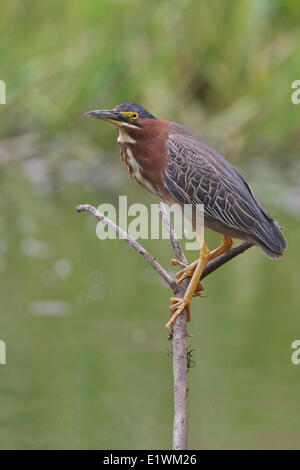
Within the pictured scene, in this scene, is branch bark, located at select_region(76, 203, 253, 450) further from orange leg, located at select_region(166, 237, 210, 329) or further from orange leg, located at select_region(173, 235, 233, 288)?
orange leg, located at select_region(173, 235, 233, 288)

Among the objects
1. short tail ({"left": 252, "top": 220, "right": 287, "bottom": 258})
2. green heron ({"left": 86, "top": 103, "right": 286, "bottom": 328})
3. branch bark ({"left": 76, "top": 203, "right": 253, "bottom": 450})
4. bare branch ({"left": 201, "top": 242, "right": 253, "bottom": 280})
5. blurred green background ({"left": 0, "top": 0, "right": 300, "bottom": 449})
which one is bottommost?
branch bark ({"left": 76, "top": 203, "right": 253, "bottom": 450})

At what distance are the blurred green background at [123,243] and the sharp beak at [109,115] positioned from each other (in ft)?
8.54

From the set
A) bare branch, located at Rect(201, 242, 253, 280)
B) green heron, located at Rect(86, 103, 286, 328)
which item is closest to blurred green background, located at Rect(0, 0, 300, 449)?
green heron, located at Rect(86, 103, 286, 328)

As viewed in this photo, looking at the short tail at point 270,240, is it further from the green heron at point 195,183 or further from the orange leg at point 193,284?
the orange leg at point 193,284

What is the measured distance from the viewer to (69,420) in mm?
6121

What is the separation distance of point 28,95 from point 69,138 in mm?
689

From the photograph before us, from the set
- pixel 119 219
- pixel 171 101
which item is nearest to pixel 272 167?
pixel 171 101

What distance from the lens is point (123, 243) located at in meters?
10.3

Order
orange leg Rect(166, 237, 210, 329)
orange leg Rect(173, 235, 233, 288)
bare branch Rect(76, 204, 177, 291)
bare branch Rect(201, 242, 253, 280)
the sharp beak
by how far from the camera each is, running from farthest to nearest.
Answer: orange leg Rect(173, 235, 233, 288)
orange leg Rect(166, 237, 210, 329)
bare branch Rect(201, 242, 253, 280)
the sharp beak
bare branch Rect(76, 204, 177, 291)

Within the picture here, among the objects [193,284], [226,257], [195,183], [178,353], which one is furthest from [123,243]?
[178,353]

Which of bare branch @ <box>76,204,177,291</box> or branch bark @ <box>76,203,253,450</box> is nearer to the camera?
branch bark @ <box>76,203,253,450</box>

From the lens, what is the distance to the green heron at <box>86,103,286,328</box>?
372 cm

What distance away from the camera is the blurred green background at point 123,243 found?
626 centimetres

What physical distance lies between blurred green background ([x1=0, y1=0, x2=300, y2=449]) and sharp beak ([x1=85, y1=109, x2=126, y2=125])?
2.60 metres
